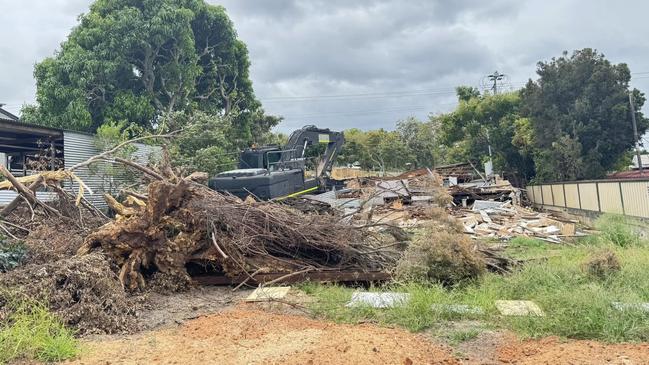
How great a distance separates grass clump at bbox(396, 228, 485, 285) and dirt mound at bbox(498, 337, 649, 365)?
2.11 metres

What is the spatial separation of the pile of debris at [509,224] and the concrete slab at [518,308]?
5462 millimetres

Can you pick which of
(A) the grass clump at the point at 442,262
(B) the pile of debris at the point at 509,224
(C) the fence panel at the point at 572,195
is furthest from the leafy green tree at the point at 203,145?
(C) the fence panel at the point at 572,195

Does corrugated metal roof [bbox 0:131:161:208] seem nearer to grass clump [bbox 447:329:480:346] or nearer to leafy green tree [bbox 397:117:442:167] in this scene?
grass clump [bbox 447:329:480:346]

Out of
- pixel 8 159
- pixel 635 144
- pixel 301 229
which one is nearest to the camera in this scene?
pixel 301 229

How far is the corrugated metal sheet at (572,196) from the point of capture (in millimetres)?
19350

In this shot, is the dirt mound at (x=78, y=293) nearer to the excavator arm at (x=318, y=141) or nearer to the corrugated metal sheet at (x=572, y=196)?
the excavator arm at (x=318, y=141)

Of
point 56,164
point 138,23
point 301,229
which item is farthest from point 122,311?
point 138,23

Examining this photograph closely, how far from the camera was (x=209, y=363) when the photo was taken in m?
3.75

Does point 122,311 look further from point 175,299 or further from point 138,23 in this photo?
point 138,23

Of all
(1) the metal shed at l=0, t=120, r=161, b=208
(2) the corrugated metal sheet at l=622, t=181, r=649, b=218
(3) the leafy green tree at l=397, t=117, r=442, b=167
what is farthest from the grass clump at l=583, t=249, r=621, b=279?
(3) the leafy green tree at l=397, t=117, r=442, b=167

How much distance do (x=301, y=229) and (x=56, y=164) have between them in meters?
9.59

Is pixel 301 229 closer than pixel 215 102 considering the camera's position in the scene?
Yes

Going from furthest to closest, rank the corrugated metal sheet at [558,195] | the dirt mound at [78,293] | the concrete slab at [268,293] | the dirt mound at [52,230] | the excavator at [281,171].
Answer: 1. the corrugated metal sheet at [558,195]
2. the excavator at [281,171]
3. the dirt mound at [52,230]
4. the concrete slab at [268,293]
5. the dirt mound at [78,293]

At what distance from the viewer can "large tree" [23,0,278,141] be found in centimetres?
1827
